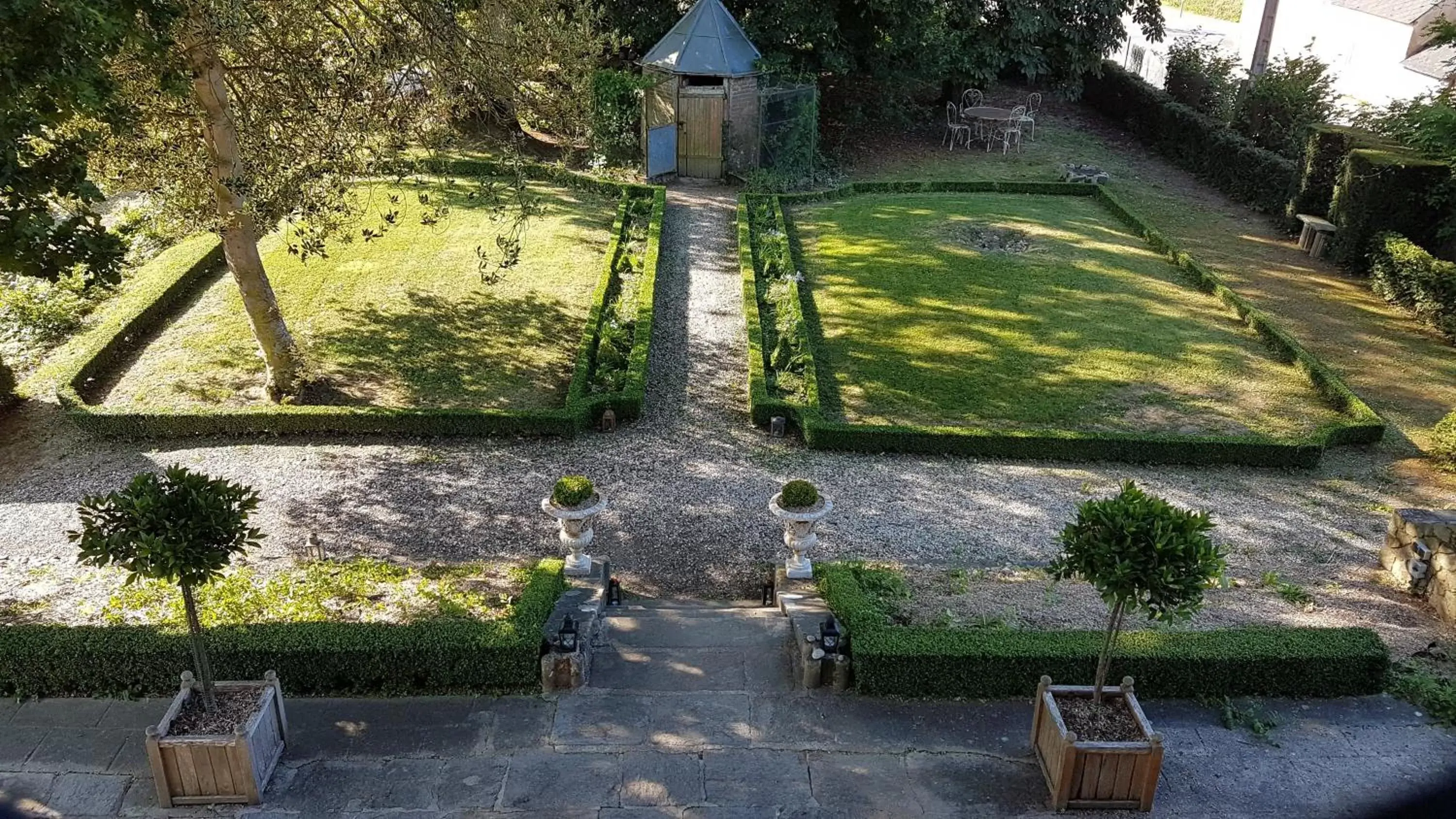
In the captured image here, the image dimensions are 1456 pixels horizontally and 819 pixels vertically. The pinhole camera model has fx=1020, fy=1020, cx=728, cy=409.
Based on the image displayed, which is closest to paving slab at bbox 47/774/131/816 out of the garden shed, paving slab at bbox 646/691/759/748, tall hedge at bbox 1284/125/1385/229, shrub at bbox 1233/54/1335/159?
paving slab at bbox 646/691/759/748

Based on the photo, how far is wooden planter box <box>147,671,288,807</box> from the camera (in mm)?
6699

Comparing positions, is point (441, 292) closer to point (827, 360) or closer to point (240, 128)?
point (240, 128)

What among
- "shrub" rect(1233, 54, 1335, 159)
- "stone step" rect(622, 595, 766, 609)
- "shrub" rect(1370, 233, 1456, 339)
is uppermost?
"shrub" rect(1233, 54, 1335, 159)

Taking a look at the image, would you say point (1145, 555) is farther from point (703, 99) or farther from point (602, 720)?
point (703, 99)

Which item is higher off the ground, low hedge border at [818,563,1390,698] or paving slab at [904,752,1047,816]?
low hedge border at [818,563,1390,698]

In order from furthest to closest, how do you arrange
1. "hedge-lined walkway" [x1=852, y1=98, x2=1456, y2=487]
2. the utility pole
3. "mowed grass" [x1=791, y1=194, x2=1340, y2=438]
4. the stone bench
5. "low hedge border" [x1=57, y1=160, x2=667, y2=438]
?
the utility pole, the stone bench, "hedge-lined walkway" [x1=852, y1=98, x2=1456, y2=487], "mowed grass" [x1=791, y1=194, x2=1340, y2=438], "low hedge border" [x1=57, y1=160, x2=667, y2=438]

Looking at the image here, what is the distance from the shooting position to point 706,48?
74.0 ft

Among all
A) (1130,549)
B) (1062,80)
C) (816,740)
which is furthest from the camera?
(1062,80)

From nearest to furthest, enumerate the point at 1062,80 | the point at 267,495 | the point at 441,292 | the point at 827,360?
1. the point at 267,495
2. the point at 827,360
3. the point at 441,292
4. the point at 1062,80

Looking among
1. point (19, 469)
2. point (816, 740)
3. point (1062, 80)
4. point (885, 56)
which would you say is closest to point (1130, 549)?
point (816, 740)

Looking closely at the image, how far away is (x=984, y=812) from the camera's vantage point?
6891 mm

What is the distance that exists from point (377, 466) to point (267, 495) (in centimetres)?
129

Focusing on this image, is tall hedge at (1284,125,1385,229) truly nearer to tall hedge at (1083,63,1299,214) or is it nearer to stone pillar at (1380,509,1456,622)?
tall hedge at (1083,63,1299,214)

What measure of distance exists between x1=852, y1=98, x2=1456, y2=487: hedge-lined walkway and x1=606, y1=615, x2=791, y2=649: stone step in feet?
30.2
